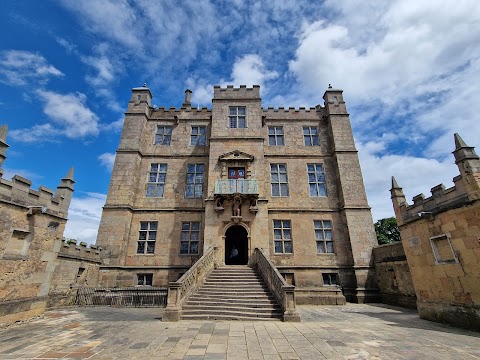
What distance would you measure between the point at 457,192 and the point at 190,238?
45.6ft

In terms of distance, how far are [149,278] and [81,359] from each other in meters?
10.8

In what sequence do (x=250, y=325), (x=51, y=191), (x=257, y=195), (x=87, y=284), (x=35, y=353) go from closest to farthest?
1. (x=35, y=353)
2. (x=250, y=325)
3. (x=51, y=191)
4. (x=87, y=284)
5. (x=257, y=195)

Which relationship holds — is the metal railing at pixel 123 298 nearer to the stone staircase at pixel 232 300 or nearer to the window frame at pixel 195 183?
the stone staircase at pixel 232 300

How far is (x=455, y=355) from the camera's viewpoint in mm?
4938

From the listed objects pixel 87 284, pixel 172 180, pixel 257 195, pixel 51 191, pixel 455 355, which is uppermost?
pixel 172 180

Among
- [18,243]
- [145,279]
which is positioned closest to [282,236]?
[145,279]

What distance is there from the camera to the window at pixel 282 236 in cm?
1545

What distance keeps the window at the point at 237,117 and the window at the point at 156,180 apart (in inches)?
243

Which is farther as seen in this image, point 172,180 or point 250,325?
point 172,180

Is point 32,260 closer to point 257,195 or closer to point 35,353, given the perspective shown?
point 35,353

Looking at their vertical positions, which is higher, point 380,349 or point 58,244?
point 58,244

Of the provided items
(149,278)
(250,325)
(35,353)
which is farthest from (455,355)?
(149,278)

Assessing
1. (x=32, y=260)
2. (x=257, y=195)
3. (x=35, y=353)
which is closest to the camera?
(x=35, y=353)

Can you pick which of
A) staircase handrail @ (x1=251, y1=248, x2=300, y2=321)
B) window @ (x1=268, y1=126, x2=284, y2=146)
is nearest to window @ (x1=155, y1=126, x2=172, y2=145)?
window @ (x1=268, y1=126, x2=284, y2=146)
